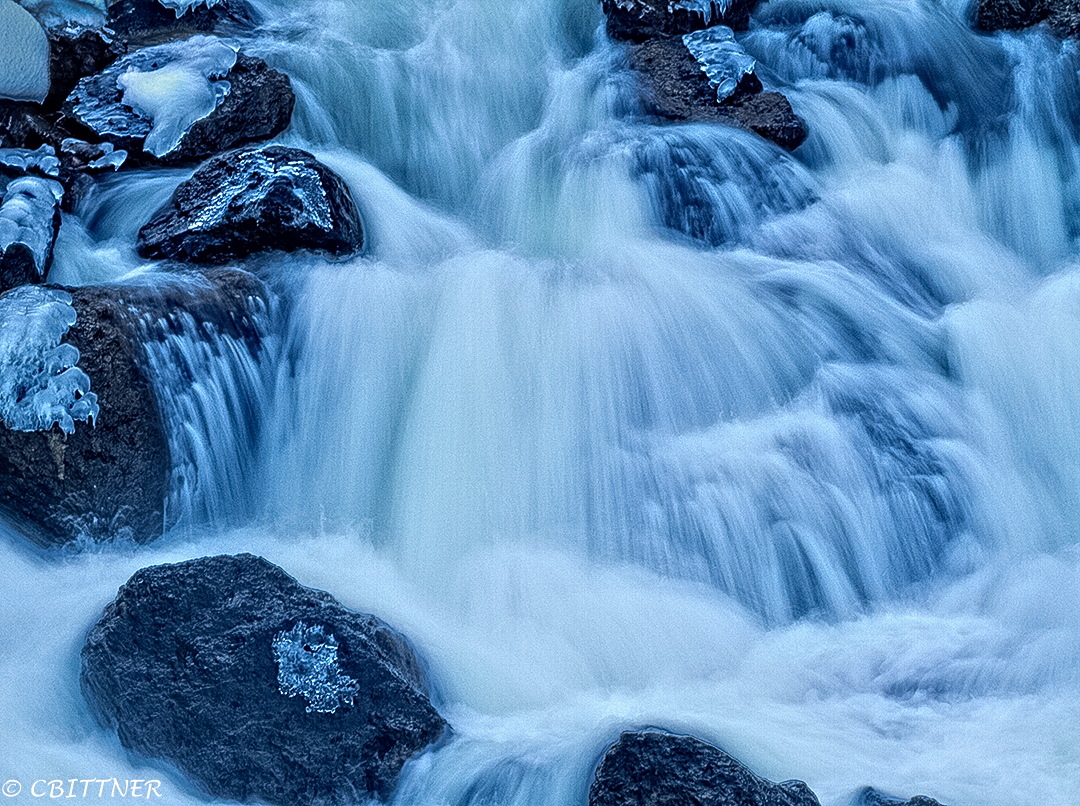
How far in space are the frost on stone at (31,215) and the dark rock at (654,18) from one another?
3.67m

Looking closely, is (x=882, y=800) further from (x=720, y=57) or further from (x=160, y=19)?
(x=160, y=19)

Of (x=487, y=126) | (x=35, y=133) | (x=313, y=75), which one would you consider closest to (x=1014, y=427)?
(x=487, y=126)

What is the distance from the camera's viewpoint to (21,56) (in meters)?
6.28

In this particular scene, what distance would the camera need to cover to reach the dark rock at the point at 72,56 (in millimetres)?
6445

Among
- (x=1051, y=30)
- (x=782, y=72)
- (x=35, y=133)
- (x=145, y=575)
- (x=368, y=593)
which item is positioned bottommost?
(x=368, y=593)

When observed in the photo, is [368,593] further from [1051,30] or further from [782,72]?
[1051,30]

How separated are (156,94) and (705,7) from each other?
3482 millimetres

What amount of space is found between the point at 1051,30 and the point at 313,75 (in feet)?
15.8

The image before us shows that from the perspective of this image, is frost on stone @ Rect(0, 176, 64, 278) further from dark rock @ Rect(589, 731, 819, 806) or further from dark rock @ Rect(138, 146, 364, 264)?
dark rock @ Rect(589, 731, 819, 806)

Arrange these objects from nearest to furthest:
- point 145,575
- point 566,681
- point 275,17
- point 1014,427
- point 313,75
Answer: point 145,575 < point 566,681 < point 1014,427 < point 313,75 < point 275,17

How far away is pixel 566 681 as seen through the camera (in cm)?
408

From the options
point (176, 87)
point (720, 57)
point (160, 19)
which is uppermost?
point (720, 57)

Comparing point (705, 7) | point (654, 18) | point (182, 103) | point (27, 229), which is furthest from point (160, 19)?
point (705, 7)

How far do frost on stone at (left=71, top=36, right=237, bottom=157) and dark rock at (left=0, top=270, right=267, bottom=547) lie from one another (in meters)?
1.82
